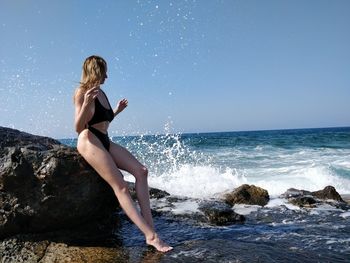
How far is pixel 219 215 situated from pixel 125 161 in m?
1.99

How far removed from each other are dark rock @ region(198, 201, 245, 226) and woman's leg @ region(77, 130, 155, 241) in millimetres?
1618

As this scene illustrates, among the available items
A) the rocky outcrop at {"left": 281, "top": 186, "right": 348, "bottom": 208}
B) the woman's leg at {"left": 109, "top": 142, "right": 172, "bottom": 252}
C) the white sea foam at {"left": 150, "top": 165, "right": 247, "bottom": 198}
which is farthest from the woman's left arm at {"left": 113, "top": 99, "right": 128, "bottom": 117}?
the white sea foam at {"left": 150, "top": 165, "right": 247, "bottom": 198}

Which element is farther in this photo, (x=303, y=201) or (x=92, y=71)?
(x=303, y=201)

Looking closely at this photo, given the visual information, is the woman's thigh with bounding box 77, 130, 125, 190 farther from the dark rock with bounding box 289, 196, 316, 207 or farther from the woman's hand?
the dark rock with bounding box 289, 196, 316, 207

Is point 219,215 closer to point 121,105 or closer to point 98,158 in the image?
point 121,105

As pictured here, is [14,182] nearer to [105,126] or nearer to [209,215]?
[105,126]

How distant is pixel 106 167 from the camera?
4246 millimetres

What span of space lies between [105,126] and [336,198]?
244 inches

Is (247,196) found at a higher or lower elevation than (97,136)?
lower

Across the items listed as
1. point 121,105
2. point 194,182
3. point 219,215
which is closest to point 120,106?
point 121,105

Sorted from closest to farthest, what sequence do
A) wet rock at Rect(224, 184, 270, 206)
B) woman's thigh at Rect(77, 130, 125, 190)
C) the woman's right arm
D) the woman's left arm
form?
1. the woman's right arm
2. woman's thigh at Rect(77, 130, 125, 190)
3. the woman's left arm
4. wet rock at Rect(224, 184, 270, 206)

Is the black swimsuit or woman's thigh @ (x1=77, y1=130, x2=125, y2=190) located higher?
the black swimsuit

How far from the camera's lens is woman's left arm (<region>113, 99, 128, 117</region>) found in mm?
4942

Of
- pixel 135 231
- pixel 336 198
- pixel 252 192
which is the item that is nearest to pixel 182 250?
pixel 135 231
